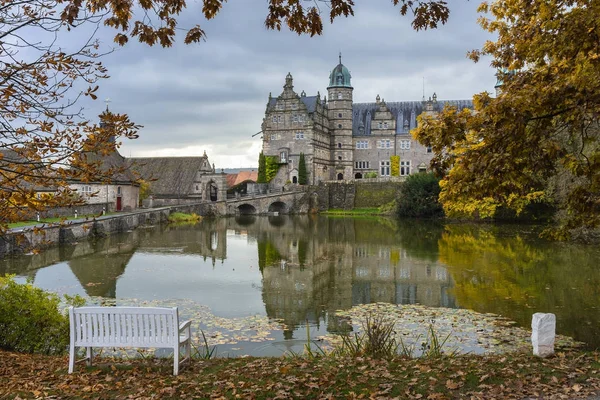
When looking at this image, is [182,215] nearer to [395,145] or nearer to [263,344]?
[395,145]

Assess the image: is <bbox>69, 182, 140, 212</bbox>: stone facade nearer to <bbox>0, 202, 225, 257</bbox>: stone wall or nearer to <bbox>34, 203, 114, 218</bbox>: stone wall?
<bbox>34, 203, 114, 218</bbox>: stone wall

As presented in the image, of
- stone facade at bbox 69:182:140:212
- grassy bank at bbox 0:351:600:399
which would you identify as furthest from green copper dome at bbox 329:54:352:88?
grassy bank at bbox 0:351:600:399

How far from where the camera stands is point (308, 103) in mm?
54781

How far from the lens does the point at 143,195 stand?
48.3 metres

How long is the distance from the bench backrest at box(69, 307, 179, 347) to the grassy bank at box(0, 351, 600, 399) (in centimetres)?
33

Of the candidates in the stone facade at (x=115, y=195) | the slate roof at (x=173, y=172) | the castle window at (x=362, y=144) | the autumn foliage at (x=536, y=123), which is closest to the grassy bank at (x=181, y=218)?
the stone facade at (x=115, y=195)


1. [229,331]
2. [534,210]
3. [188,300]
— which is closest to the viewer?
[229,331]

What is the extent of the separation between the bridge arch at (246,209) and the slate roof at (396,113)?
1569 centimetres

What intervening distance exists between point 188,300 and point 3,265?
8918mm

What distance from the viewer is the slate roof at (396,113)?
58859 millimetres

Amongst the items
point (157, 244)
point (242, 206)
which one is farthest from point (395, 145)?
point (157, 244)

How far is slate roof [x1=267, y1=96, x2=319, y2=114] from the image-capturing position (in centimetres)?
5388

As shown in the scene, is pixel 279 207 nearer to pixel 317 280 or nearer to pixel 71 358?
pixel 317 280

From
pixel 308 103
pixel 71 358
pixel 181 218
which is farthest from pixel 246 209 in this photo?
pixel 71 358
